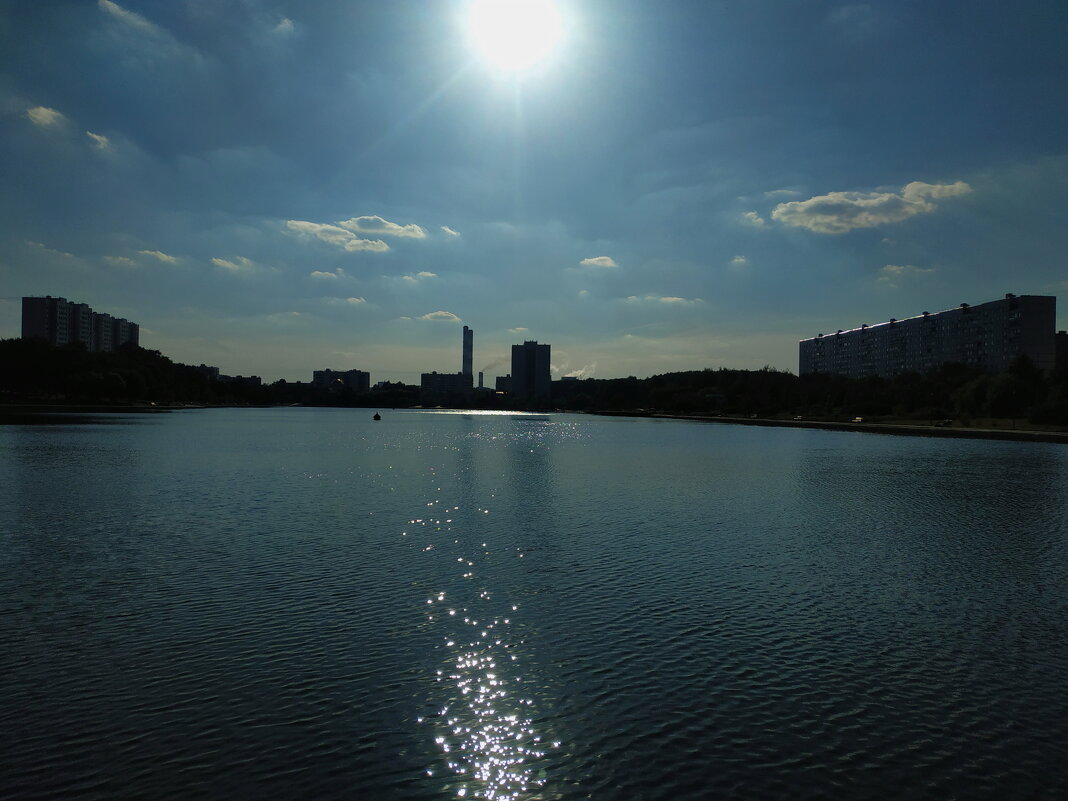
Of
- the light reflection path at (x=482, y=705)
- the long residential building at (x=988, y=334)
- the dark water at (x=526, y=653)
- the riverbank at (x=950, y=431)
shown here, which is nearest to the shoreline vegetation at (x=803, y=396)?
the riverbank at (x=950, y=431)

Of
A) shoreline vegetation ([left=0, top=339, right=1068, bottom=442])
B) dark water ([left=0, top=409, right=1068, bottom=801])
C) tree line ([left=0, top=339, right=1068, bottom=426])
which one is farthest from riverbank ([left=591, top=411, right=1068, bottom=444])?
dark water ([left=0, top=409, right=1068, bottom=801])

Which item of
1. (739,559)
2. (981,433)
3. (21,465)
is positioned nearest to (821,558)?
(739,559)

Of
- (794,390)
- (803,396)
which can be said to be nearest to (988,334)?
(794,390)

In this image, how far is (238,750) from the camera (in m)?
7.69

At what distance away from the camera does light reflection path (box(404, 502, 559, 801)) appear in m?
7.23

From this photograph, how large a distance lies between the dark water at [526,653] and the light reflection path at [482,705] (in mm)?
46

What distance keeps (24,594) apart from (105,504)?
40.4 ft

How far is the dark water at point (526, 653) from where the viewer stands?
7.42 meters

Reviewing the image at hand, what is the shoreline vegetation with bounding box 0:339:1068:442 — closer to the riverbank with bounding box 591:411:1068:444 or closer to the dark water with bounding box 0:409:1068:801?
the riverbank with bounding box 591:411:1068:444

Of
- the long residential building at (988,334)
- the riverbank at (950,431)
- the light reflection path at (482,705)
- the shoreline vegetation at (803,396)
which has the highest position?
the long residential building at (988,334)

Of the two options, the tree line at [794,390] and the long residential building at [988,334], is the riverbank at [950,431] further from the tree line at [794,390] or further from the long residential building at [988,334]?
the long residential building at [988,334]

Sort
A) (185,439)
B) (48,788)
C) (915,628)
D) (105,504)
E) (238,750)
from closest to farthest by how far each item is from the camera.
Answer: (48,788) → (238,750) → (915,628) → (105,504) → (185,439)

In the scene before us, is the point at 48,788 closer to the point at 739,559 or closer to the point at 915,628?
the point at 915,628

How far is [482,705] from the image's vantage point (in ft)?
29.3
